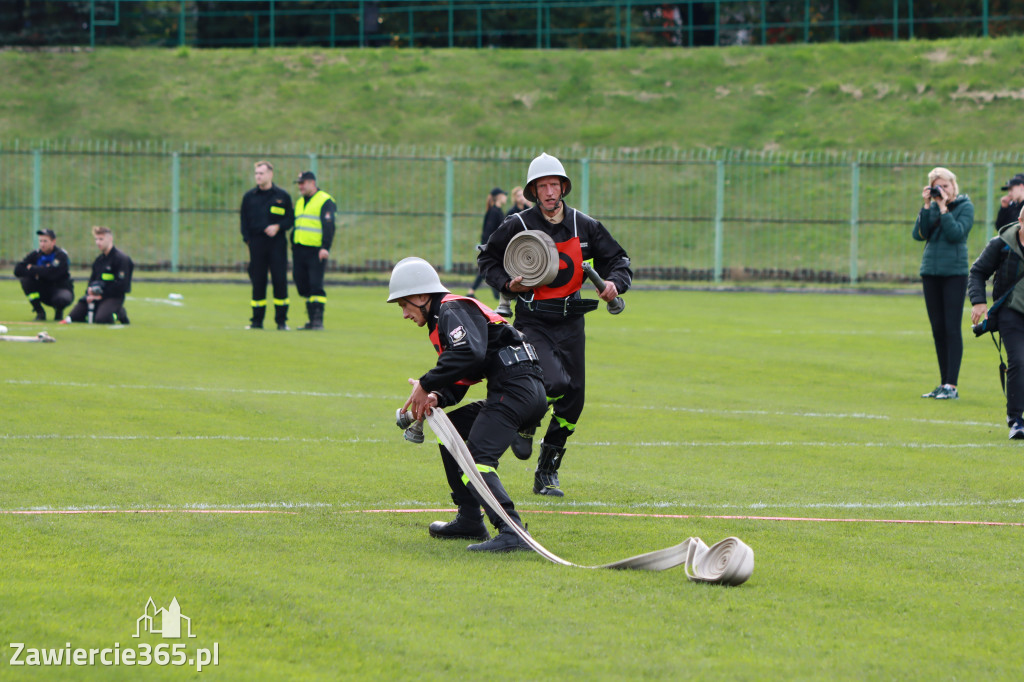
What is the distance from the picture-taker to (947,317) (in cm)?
1295

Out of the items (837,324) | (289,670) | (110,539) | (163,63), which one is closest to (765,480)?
(110,539)

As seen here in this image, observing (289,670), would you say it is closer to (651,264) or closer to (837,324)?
(837,324)

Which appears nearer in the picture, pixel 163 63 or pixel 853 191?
pixel 853 191

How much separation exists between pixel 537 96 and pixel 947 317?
31.1m

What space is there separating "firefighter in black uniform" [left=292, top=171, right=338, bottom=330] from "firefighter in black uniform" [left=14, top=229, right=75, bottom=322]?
133 inches

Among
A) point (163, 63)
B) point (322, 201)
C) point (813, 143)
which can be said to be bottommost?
point (322, 201)

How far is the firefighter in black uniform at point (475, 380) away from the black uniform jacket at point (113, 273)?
42.3ft

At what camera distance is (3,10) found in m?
47.0

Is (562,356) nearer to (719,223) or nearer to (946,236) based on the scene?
(946,236)

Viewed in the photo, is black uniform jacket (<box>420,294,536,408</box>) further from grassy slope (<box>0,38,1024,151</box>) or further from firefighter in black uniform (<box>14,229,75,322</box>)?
grassy slope (<box>0,38,1024,151</box>)

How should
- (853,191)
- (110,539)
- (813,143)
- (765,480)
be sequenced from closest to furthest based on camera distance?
1. (110,539)
2. (765,480)
3. (853,191)
4. (813,143)

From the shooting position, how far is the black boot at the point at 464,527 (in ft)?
21.9

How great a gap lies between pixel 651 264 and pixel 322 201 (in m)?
15.3

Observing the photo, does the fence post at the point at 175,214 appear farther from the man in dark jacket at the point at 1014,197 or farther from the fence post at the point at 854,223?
the man in dark jacket at the point at 1014,197
